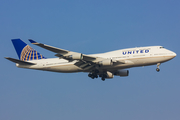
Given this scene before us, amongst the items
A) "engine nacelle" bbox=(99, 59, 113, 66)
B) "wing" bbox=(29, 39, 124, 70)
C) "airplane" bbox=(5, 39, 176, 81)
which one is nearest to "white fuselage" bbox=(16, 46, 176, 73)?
"airplane" bbox=(5, 39, 176, 81)

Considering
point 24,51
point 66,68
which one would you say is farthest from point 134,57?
point 24,51

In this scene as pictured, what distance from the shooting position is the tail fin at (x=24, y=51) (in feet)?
154

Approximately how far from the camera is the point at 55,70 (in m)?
44.0

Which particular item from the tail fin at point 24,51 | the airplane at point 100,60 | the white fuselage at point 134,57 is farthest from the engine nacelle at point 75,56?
the tail fin at point 24,51

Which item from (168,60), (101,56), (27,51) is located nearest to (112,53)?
(101,56)

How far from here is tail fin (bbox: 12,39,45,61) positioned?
4691 cm

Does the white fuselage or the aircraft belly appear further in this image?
the aircraft belly

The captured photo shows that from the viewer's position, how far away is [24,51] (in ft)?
158

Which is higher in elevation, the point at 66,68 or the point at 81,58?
the point at 81,58

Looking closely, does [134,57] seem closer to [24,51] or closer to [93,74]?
[93,74]

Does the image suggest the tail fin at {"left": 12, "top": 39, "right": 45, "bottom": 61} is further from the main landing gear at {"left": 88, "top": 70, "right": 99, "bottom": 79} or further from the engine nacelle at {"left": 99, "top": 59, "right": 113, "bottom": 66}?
the engine nacelle at {"left": 99, "top": 59, "right": 113, "bottom": 66}

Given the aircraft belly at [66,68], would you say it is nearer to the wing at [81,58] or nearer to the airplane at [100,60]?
the airplane at [100,60]

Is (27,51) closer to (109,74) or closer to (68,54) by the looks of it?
(68,54)

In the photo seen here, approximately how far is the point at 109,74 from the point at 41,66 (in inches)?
462
